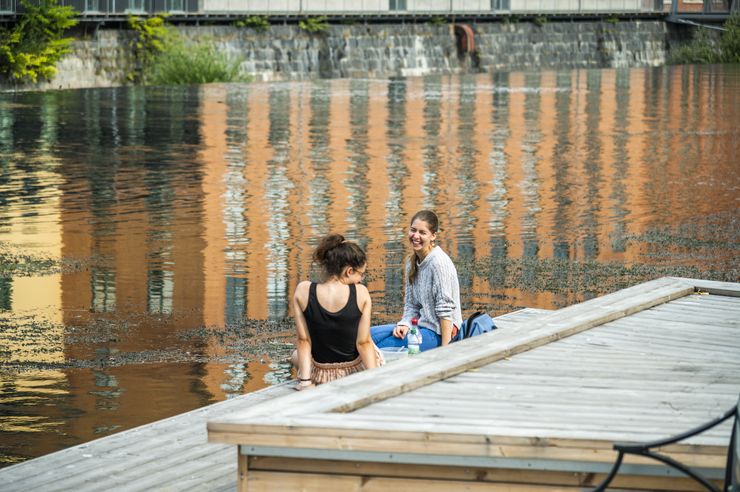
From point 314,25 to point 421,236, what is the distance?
43822mm

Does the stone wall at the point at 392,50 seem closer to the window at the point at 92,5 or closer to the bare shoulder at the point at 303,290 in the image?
the window at the point at 92,5

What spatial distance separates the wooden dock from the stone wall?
36818 mm

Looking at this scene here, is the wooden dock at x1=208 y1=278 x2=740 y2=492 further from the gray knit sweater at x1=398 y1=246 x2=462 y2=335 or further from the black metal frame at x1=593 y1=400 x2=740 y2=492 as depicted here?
the gray knit sweater at x1=398 y1=246 x2=462 y2=335

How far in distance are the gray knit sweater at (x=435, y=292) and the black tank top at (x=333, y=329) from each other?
3.86 feet

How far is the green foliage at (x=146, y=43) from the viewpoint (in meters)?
45.8

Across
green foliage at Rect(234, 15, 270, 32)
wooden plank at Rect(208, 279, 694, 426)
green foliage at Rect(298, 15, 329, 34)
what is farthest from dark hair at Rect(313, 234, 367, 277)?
green foliage at Rect(298, 15, 329, 34)

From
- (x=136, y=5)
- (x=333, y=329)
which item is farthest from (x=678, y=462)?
(x=136, y=5)

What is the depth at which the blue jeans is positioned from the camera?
8922 mm

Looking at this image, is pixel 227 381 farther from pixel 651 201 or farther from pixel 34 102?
pixel 34 102

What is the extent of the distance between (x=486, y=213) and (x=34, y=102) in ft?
74.2

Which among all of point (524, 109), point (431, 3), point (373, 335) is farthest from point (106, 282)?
point (431, 3)

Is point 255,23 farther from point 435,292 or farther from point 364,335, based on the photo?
point 364,335

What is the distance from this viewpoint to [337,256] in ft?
25.3

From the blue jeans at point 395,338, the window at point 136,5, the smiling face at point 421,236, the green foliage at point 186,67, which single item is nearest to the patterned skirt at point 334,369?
the blue jeans at point 395,338
